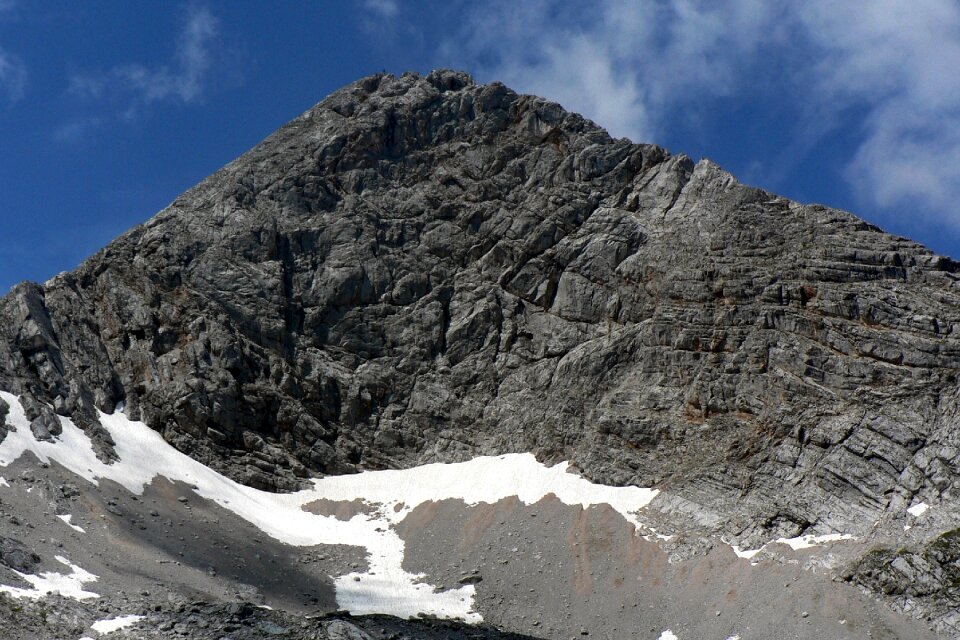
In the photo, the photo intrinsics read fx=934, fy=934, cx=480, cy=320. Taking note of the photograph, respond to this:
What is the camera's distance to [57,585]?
1864 inches

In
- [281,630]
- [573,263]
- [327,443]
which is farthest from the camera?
[573,263]

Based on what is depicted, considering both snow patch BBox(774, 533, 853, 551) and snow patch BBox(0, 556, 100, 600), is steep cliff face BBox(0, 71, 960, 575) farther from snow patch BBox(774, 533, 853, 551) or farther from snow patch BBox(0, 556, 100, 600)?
snow patch BBox(0, 556, 100, 600)

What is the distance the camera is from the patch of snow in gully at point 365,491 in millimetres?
59625

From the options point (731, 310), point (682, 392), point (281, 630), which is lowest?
point (281, 630)

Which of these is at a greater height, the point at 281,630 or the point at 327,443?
the point at 327,443

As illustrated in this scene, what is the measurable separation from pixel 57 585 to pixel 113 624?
5568mm

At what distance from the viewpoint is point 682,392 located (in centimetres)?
7512

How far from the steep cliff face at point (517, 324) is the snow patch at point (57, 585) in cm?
1968

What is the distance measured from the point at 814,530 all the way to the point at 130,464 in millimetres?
47553

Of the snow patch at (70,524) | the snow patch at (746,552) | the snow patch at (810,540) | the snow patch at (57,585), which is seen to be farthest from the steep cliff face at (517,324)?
the snow patch at (57,585)

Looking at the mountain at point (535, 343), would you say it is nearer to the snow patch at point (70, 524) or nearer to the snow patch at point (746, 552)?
the snow patch at point (746, 552)

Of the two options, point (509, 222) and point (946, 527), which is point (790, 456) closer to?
point (946, 527)

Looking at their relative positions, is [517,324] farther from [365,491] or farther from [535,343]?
[365,491]

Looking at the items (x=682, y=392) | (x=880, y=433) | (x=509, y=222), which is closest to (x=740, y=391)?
(x=682, y=392)
